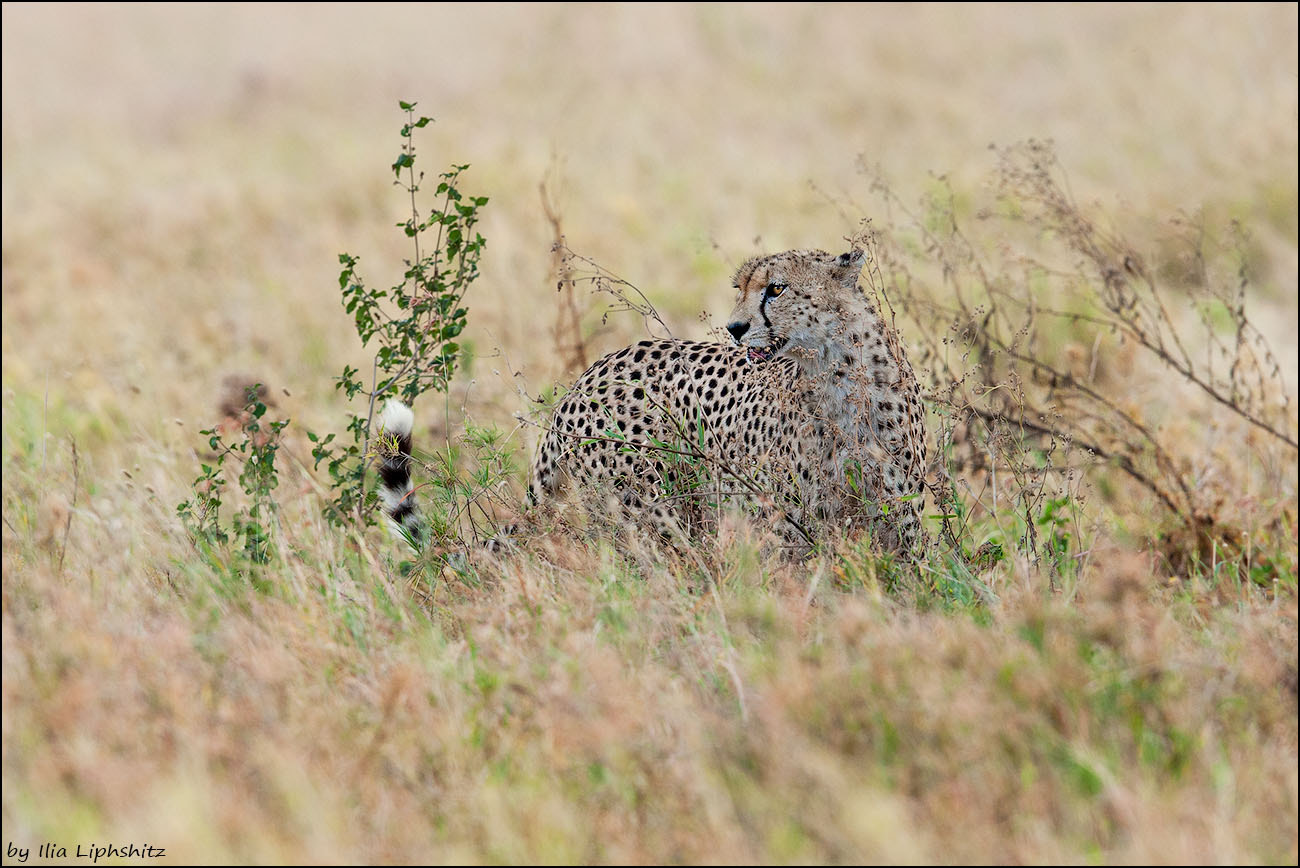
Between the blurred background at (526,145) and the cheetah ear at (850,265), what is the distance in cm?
52

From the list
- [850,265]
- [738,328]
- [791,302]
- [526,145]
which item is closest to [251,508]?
[738,328]

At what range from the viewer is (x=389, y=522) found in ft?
10.6

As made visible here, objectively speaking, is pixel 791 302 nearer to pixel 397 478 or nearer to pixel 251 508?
pixel 397 478

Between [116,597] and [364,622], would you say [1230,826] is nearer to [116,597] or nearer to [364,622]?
[364,622]

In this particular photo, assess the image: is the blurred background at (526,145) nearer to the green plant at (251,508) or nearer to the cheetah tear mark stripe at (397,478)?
the cheetah tear mark stripe at (397,478)

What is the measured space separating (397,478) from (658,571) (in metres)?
0.86

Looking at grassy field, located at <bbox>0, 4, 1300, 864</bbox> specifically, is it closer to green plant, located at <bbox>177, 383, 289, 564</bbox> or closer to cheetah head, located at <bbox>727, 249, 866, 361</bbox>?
green plant, located at <bbox>177, 383, 289, 564</bbox>

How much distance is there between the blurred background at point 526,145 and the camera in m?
6.80

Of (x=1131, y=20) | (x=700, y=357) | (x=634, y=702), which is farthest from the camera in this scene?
(x=1131, y=20)

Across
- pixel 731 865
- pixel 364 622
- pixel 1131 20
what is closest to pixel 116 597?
pixel 364 622

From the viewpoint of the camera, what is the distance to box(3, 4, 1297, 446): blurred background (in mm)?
6797

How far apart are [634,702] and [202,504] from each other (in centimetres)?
151

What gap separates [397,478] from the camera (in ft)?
10.9

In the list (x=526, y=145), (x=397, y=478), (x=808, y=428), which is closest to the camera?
(x=808, y=428)
